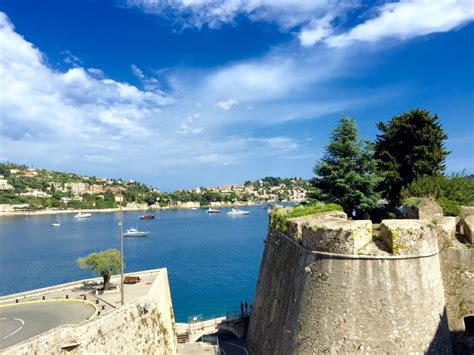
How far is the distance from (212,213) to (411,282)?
16127 cm

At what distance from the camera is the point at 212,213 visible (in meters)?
171

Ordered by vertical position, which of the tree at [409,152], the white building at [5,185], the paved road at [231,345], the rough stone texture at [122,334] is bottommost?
the paved road at [231,345]

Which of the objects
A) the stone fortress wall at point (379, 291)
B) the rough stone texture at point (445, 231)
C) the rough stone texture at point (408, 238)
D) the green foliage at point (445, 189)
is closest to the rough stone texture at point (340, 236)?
the stone fortress wall at point (379, 291)

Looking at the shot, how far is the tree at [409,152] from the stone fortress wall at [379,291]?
1182cm

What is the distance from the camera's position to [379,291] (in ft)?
36.6

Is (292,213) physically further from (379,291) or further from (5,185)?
(5,185)

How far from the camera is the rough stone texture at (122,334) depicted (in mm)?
11523

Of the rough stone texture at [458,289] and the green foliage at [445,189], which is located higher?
the green foliage at [445,189]

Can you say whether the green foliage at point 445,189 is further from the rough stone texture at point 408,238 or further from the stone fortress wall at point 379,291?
the rough stone texture at point 408,238

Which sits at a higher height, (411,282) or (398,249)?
(398,249)

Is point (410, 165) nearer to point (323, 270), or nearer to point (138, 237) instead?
point (323, 270)

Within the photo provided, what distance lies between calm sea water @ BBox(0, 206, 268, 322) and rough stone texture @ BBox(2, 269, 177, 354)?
14075 millimetres

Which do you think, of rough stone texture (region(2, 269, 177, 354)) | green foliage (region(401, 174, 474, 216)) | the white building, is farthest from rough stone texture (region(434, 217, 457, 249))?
the white building

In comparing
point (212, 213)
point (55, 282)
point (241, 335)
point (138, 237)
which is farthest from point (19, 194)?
point (241, 335)
